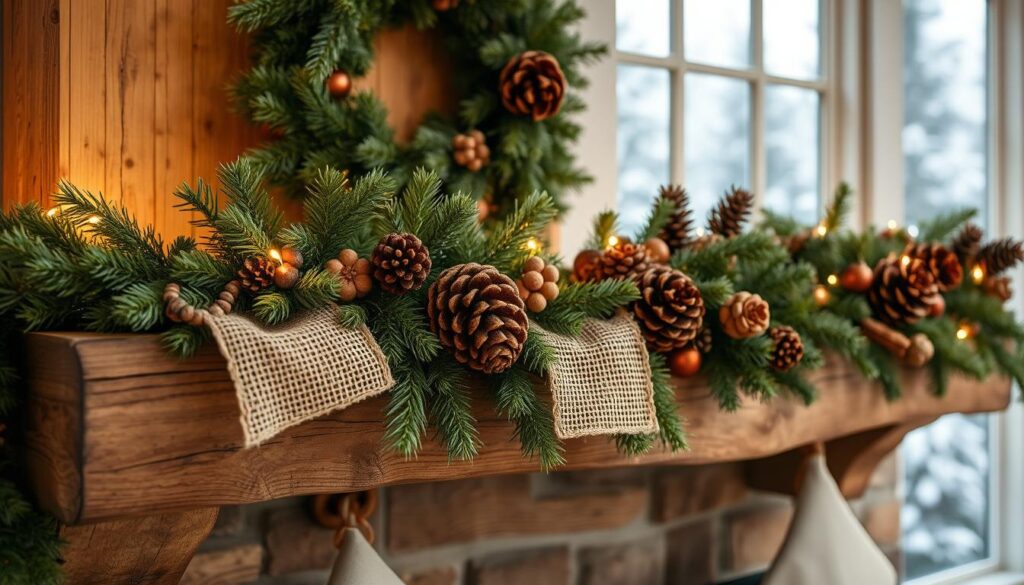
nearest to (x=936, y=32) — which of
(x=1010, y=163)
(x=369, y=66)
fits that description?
(x=1010, y=163)

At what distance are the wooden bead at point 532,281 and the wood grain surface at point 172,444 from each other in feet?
0.35

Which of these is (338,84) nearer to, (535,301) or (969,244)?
(535,301)

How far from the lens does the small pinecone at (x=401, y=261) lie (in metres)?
0.72

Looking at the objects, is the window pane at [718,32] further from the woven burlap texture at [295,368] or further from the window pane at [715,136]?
the woven burlap texture at [295,368]

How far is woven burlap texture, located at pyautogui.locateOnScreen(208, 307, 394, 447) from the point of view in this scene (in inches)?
24.9

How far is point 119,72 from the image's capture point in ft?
2.93

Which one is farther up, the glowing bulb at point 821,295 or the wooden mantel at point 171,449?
the glowing bulb at point 821,295

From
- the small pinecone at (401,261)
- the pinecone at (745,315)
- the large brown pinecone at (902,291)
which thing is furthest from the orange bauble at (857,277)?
the small pinecone at (401,261)

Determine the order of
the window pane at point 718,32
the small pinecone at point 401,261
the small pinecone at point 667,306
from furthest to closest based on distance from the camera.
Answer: the window pane at point 718,32 < the small pinecone at point 667,306 < the small pinecone at point 401,261

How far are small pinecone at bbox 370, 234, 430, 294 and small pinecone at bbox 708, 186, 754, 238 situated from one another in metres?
0.51

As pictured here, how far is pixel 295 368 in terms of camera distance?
2.17 ft

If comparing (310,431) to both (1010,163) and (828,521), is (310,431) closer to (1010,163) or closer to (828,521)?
(828,521)

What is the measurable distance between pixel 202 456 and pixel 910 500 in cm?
166

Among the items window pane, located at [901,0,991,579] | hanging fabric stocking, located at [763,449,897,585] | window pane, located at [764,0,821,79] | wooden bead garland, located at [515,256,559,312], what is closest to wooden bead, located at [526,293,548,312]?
wooden bead garland, located at [515,256,559,312]
